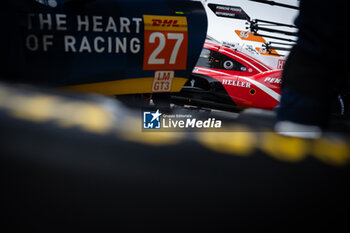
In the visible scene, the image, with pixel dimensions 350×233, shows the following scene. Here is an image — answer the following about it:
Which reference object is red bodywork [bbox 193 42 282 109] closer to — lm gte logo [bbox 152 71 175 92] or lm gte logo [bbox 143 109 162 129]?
lm gte logo [bbox 152 71 175 92]

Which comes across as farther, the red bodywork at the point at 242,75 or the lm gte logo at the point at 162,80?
the red bodywork at the point at 242,75

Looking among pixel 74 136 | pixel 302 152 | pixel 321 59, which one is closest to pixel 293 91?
pixel 321 59

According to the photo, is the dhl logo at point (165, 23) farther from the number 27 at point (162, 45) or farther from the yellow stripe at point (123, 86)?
the yellow stripe at point (123, 86)

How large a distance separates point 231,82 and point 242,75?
0.51ft

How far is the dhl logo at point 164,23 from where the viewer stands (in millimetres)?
1331

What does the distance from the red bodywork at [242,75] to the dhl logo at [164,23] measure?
65.3 inches

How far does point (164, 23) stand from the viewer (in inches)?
53.4

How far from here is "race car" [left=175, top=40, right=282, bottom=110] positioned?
292 centimetres

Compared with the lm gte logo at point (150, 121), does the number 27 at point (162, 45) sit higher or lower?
lower

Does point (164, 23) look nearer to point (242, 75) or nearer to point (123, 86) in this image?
point (123, 86)

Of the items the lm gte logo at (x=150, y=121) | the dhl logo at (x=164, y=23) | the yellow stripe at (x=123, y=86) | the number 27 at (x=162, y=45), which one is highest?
the lm gte logo at (x=150, y=121)

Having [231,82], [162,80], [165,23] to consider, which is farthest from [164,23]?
[231,82]

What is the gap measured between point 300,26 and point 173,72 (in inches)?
33.2

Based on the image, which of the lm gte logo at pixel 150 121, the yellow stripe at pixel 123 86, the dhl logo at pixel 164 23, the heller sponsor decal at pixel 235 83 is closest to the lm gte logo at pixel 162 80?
the yellow stripe at pixel 123 86
